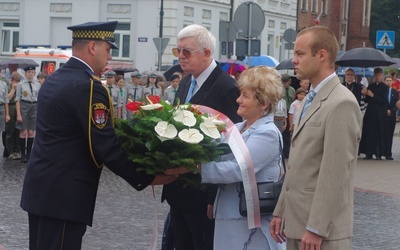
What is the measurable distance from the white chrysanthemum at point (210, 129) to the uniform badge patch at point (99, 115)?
57 centimetres

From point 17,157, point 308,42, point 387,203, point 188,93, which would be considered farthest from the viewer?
point 17,157

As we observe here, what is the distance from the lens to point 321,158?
15.9 feet

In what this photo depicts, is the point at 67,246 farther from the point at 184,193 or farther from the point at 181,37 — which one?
the point at 181,37

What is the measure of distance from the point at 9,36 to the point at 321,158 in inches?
1630

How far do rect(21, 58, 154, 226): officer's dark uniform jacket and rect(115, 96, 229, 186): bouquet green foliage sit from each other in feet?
0.52

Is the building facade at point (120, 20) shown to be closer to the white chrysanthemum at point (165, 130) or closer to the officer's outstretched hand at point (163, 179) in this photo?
the officer's outstretched hand at point (163, 179)

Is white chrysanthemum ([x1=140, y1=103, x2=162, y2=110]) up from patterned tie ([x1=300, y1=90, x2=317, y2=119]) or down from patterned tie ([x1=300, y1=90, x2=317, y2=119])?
down

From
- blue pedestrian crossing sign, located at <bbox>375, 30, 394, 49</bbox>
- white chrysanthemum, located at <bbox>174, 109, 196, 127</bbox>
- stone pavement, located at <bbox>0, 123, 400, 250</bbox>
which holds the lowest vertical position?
stone pavement, located at <bbox>0, 123, 400, 250</bbox>

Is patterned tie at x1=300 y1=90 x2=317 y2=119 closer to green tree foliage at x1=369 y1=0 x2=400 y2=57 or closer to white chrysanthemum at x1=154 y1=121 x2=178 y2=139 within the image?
white chrysanthemum at x1=154 y1=121 x2=178 y2=139

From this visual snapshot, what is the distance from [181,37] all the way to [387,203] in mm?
8362

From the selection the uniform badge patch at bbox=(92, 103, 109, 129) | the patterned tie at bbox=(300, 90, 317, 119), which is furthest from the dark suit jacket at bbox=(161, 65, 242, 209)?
the patterned tie at bbox=(300, 90, 317, 119)

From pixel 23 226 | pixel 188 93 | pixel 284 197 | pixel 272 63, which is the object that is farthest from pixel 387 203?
pixel 272 63

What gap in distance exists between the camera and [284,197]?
5109mm

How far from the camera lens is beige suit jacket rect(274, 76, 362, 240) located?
475 cm
